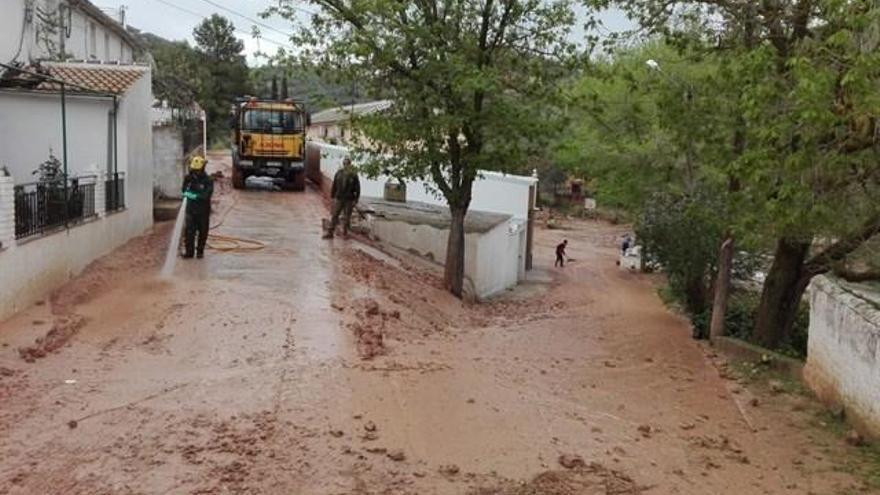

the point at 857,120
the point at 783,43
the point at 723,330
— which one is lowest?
the point at 723,330

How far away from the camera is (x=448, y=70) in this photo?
1655 cm

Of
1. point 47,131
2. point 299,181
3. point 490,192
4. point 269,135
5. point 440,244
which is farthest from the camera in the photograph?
point 299,181

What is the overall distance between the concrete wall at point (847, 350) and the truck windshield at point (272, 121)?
22985 millimetres

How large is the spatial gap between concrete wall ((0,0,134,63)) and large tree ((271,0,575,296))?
756 cm

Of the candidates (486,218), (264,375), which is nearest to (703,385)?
(264,375)

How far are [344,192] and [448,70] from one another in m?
4.72

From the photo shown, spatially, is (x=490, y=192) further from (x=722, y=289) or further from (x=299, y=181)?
(x=722, y=289)

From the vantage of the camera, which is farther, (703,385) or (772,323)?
(772,323)

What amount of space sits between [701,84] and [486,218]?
Answer: 38.9 feet

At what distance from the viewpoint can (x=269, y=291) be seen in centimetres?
1409

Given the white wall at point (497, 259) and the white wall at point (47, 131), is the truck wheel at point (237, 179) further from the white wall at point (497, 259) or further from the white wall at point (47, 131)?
the white wall at point (47, 131)

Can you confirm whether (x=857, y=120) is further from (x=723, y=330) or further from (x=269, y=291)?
(x=269, y=291)

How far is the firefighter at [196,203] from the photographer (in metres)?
15.7

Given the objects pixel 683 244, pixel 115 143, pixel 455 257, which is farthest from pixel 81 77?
pixel 683 244
